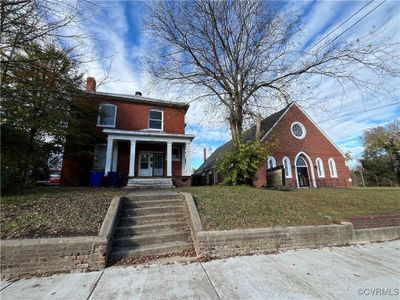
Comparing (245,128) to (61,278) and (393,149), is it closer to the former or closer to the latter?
(61,278)

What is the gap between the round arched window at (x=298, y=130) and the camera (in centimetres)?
1969

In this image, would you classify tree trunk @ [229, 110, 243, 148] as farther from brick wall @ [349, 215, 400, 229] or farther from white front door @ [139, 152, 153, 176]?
brick wall @ [349, 215, 400, 229]

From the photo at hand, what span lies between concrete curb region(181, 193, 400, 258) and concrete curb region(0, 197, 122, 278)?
2076 millimetres

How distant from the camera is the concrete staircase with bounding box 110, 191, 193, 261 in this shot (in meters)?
4.65

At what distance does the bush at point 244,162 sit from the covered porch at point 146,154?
4341mm

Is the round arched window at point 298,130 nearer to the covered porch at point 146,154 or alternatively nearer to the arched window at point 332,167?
the arched window at point 332,167

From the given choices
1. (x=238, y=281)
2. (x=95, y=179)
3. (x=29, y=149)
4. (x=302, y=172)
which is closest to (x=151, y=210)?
(x=238, y=281)

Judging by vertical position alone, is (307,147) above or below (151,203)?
above

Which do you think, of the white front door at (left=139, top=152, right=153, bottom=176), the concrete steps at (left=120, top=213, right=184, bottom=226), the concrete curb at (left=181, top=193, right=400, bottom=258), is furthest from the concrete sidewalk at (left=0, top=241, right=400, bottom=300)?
the white front door at (left=139, top=152, right=153, bottom=176)

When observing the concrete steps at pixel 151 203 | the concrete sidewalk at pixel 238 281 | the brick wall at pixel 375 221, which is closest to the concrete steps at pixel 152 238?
the concrete sidewalk at pixel 238 281

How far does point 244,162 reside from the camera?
9.83 m

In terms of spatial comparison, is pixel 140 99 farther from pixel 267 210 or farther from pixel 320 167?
pixel 320 167

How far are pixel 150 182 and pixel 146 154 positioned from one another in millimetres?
3129

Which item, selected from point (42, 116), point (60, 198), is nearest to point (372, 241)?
point (60, 198)
